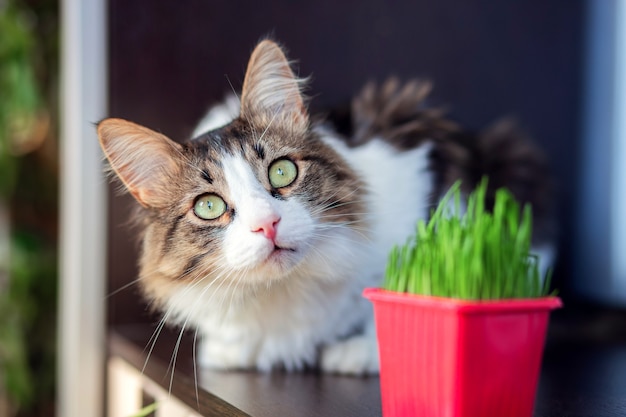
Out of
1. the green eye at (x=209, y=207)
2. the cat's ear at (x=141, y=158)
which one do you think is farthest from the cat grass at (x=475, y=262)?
the cat's ear at (x=141, y=158)

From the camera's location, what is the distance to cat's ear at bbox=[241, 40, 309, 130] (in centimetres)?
100

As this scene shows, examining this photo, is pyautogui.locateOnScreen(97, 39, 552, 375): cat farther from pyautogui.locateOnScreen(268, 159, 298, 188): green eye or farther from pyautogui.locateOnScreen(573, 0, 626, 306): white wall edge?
pyautogui.locateOnScreen(573, 0, 626, 306): white wall edge

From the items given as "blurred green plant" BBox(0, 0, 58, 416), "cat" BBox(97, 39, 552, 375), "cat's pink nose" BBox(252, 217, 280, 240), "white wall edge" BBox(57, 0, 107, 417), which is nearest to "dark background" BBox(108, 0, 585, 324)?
"white wall edge" BBox(57, 0, 107, 417)

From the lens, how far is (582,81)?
5.90ft

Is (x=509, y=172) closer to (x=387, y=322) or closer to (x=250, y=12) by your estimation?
(x=250, y=12)

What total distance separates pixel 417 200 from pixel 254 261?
407 millimetres

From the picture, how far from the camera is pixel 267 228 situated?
90cm

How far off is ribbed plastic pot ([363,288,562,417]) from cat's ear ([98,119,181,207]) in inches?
17.7

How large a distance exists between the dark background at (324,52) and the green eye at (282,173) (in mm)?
224

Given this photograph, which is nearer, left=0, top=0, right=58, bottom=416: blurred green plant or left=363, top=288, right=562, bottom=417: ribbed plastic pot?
left=363, top=288, right=562, bottom=417: ribbed plastic pot

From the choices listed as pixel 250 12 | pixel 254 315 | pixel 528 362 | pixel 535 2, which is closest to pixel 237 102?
pixel 250 12

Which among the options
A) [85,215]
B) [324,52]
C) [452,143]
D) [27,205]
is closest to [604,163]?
[452,143]

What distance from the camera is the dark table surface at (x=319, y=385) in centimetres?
88

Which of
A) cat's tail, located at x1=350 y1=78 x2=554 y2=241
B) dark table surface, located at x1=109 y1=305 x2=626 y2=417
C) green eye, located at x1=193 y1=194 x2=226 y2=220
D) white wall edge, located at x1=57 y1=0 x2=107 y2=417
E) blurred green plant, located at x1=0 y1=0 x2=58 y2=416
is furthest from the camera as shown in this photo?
blurred green plant, located at x1=0 y1=0 x2=58 y2=416
